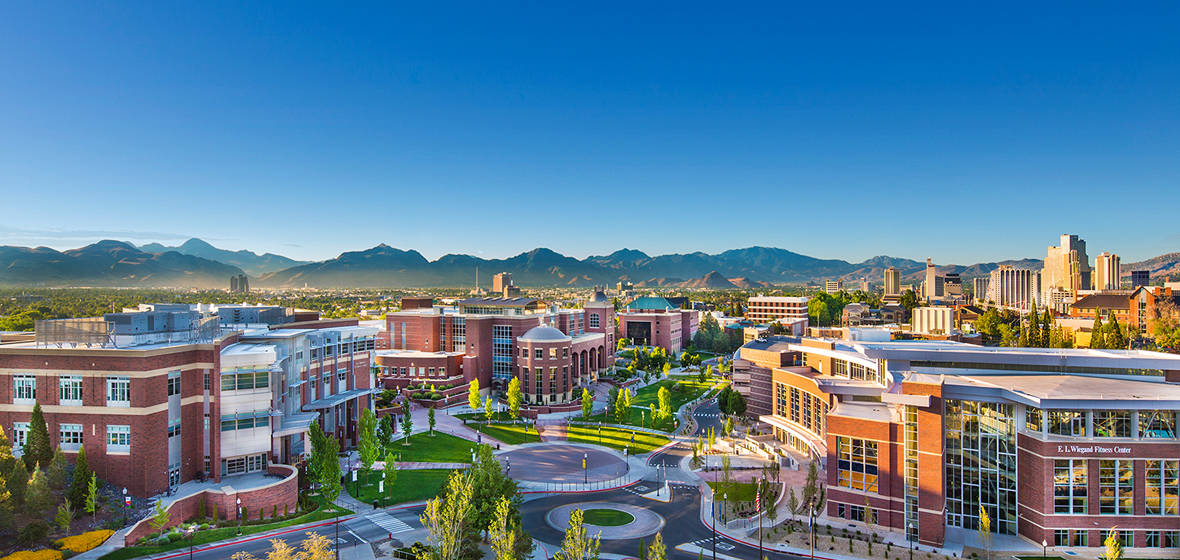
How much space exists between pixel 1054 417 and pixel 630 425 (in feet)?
149

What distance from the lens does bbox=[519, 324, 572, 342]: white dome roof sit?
84.6m

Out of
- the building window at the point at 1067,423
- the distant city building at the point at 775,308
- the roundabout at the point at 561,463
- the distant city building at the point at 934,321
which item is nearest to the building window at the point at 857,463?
the building window at the point at 1067,423

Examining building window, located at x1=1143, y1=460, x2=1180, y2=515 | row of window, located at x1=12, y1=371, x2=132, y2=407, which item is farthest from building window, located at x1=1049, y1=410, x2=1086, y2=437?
row of window, located at x1=12, y1=371, x2=132, y2=407

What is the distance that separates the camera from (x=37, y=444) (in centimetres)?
3897

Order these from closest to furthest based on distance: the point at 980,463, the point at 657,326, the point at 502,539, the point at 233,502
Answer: the point at 502,539 < the point at 980,463 < the point at 233,502 < the point at 657,326

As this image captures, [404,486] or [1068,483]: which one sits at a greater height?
[1068,483]

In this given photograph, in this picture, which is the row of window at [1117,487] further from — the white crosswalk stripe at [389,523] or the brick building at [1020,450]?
the white crosswalk stripe at [389,523]

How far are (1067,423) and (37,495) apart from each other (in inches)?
2206

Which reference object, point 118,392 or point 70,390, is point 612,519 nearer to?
point 118,392

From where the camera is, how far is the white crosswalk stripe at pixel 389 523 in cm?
4022

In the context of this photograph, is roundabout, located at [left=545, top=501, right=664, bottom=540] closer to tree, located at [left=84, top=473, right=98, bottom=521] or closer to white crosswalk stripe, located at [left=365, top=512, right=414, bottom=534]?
white crosswalk stripe, located at [left=365, top=512, right=414, bottom=534]

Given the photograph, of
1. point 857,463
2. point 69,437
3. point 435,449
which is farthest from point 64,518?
point 857,463

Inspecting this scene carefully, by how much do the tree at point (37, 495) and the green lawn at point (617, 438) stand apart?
42746 millimetres

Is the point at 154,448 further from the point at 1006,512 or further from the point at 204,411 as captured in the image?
the point at 1006,512
